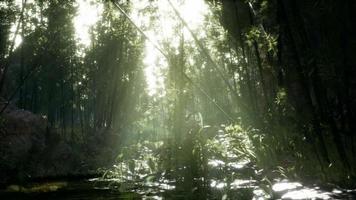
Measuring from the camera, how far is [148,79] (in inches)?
1951

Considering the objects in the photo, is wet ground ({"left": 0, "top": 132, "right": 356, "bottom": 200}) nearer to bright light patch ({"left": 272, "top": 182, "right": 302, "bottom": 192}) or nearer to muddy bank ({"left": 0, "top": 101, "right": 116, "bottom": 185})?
bright light patch ({"left": 272, "top": 182, "right": 302, "bottom": 192})

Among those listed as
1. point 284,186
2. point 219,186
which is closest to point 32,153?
point 219,186

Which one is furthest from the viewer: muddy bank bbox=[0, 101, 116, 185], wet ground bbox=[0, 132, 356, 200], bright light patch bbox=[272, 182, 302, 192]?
muddy bank bbox=[0, 101, 116, 185]

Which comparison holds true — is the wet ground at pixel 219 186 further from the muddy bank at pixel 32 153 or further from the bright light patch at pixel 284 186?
the muddy bank at pixel 32 153

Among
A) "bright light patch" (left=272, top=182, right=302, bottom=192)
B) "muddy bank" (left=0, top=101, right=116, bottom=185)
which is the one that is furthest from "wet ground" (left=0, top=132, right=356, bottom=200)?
"muddy bank" (left=0, top=101, right=116, bottom=185)

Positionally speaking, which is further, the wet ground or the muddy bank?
the muddy bank

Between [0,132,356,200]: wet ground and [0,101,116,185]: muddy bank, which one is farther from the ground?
[0,101,116,185]: muddy bank

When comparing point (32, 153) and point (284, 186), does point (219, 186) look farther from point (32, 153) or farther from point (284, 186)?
point (32, 153)

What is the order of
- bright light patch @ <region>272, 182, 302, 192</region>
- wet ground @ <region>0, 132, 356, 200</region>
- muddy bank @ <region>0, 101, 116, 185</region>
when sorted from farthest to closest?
muddy bank @ <region>0, 101, 116, 185</region> < bright light patch @ <region>272, 182, 302, 192</region> < wet ground @ <region>0, 132, 356, 200</region>

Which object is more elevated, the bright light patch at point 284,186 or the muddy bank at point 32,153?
the muddy bank at point 32,153

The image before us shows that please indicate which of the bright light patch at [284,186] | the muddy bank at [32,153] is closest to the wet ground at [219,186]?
the bright light patch at [284,186]

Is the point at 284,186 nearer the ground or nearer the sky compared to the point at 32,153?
nearer the ground

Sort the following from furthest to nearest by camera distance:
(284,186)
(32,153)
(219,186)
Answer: (32,153) < (219,186) < (284,186)

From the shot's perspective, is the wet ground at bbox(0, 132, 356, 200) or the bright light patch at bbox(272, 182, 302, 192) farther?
the bright light patch at bbox(272, 182, 302, 192)
